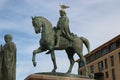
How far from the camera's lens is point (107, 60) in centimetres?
8481

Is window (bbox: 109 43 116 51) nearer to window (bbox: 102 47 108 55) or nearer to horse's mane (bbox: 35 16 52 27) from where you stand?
window (bbox: 102 47 108 55)

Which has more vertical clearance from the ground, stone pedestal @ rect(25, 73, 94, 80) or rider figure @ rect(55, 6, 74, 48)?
rider figure @ rect(55, 6, 74, 48)

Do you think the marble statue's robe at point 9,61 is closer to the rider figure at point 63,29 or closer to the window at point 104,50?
the rider figure at point 63,29

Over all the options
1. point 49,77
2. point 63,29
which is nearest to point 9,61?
point 49,77

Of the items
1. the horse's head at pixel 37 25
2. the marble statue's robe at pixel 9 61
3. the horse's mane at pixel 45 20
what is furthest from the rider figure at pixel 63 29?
the marble statue's robe at pixel 9 61

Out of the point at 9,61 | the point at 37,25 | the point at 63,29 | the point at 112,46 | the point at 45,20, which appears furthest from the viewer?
the point at 112,46

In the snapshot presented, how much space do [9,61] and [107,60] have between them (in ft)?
231

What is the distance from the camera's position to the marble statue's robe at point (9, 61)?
15477 mm

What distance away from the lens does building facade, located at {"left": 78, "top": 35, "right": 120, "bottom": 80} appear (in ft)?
262

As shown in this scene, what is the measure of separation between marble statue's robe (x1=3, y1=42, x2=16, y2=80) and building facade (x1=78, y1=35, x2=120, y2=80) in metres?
64.3

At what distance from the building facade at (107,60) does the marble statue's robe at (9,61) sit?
6430 cm

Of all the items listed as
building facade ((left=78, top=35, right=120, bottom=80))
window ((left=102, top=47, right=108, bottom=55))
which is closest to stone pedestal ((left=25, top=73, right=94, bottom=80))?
building facade ((left=78, top=35, right=120, bottom=80))

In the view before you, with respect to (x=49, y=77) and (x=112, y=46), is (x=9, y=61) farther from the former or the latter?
(x=112, y=46)

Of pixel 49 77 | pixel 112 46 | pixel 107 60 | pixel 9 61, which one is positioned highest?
pixel 112 46
